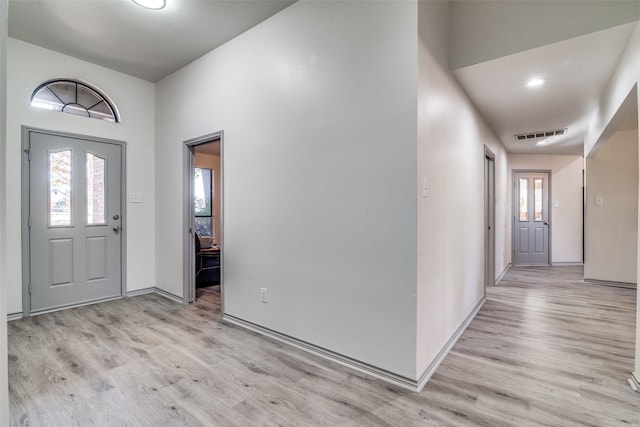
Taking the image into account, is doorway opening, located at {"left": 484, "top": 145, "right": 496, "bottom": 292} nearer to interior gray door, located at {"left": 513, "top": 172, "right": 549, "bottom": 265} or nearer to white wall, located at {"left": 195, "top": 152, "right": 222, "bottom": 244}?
interior gray door, located at {"left": 513, "top": 172, "right": 549, "bottom": 265}

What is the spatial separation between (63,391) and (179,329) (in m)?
1.03

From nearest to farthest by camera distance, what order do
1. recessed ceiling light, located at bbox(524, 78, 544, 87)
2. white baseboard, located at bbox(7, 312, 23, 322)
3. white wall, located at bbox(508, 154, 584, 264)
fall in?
recessed ceiling light, located at bbox(524, 78, 544, 87), white baseboard, located at bbox(7, 312, 23, 322), white wall, located at bbox(508, 154, 584, 264)

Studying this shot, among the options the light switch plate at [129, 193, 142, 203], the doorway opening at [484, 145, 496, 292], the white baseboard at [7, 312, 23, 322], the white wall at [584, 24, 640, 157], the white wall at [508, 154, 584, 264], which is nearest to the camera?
the white wall at [584, 24, 640, 157]

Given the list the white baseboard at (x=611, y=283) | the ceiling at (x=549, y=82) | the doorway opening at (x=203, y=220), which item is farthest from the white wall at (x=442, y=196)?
the white baseboard at (x=611, y=283)

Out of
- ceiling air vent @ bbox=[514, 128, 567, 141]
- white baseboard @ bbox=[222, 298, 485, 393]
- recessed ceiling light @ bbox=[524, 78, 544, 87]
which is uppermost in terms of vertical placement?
recessed ceiling light @ bbox=[524, 78, 544, 87]

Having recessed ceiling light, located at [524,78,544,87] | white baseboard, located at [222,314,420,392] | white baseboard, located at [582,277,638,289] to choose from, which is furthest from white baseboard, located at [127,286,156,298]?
white baseboard, located at [582,277,638,289]

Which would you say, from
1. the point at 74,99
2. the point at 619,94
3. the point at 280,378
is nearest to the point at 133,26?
the point at 74,99

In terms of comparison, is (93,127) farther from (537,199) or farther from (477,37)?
(537,199)

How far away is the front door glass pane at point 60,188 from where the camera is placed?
135 inches

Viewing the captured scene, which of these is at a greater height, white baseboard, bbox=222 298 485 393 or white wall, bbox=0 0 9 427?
white wall, bbox=0 0 9 427

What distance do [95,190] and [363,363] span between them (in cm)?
373

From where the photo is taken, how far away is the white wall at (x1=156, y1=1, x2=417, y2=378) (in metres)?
1.99

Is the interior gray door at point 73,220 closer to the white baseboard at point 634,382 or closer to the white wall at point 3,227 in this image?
the white wall at point 3,227

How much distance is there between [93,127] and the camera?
3744 millimetres
